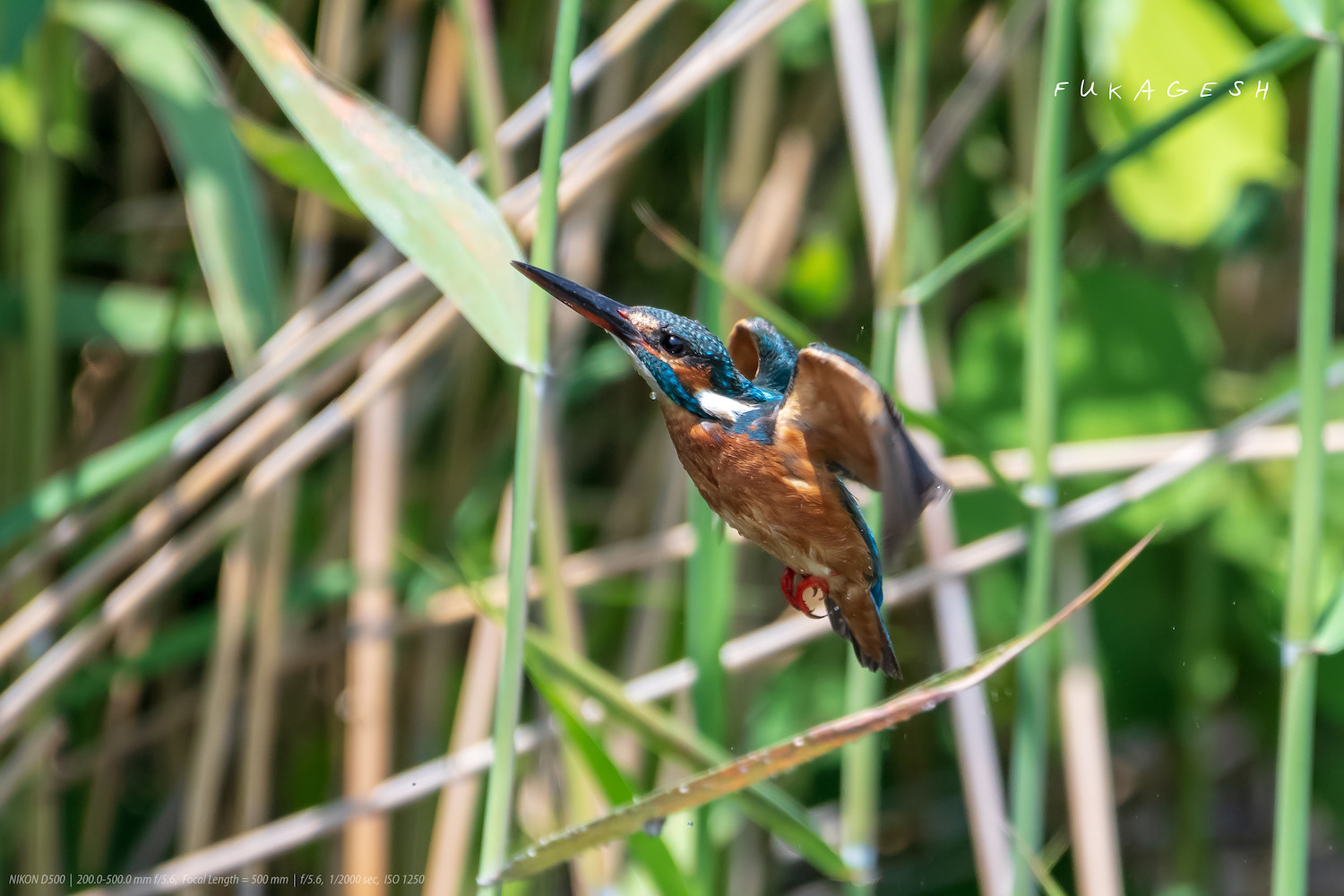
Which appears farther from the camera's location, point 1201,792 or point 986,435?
point 1201,792

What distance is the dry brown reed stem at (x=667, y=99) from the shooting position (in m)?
0.81

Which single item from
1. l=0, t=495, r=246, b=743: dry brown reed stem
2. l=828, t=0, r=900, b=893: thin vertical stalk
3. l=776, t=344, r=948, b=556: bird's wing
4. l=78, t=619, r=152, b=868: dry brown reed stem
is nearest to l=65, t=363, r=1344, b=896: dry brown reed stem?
l=0, t=495, r=246, b=743: dry brown reed stem

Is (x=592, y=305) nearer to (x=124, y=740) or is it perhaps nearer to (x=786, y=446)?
(x=786, y=446)

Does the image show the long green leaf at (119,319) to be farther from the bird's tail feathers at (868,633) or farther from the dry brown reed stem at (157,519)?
the bird's tail feathers at (868,633)

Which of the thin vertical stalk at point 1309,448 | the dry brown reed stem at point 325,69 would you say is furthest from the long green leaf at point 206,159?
the thin vertical stalk at point 1309,448

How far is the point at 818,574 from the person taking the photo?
17.4 inches

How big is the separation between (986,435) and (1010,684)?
9.9 inches

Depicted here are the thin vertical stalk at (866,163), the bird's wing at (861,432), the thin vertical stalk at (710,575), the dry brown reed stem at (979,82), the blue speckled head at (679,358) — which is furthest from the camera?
the dry brown reed stem at (979,82)

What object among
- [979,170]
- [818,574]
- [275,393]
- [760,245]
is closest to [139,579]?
[275,393]

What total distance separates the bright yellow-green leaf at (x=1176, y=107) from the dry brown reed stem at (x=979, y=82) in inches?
4.1

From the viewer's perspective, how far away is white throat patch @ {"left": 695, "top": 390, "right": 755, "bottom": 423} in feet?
1.42

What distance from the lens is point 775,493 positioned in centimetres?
41

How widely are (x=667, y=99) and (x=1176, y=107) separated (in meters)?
0.37

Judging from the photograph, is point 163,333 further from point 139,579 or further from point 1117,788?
point 1117,788
